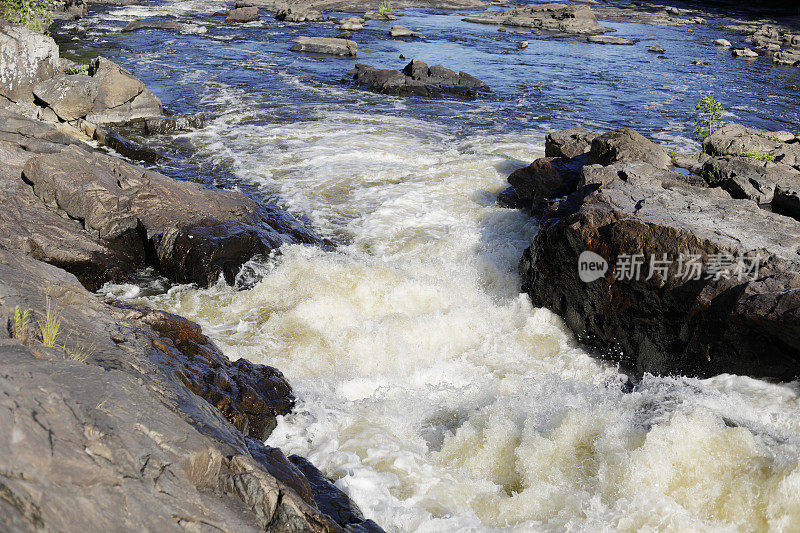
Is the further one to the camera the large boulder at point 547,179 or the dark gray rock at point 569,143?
the dark gray rock at point 569,143

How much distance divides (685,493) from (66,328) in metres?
4.87

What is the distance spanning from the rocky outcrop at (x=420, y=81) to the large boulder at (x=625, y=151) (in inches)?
446

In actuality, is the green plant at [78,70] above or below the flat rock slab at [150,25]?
below

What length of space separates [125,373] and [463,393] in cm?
386

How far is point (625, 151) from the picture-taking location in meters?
10.5

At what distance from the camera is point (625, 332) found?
755cm

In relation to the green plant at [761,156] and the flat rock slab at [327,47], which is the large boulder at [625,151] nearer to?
the green plant at [761,156]

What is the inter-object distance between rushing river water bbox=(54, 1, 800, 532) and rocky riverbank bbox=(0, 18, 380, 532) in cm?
61

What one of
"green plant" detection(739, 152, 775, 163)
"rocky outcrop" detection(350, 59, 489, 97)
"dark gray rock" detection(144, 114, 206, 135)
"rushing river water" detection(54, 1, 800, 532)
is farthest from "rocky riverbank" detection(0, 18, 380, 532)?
"rocky outcrop" detection(350, 59, 489, 97)

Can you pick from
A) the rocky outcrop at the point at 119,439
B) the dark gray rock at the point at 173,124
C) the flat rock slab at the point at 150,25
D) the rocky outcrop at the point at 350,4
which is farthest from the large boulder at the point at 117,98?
the rocky outcrop at the point at 350,4

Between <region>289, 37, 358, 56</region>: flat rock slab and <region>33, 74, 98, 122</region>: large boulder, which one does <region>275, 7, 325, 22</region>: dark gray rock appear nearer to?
<region>289, 37, 358, 56</region>: flat rock slab

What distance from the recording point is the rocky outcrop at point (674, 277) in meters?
6.26

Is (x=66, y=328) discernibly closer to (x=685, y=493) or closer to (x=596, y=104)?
(x=685, y=493)

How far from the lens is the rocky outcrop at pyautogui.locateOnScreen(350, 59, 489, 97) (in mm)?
21828
